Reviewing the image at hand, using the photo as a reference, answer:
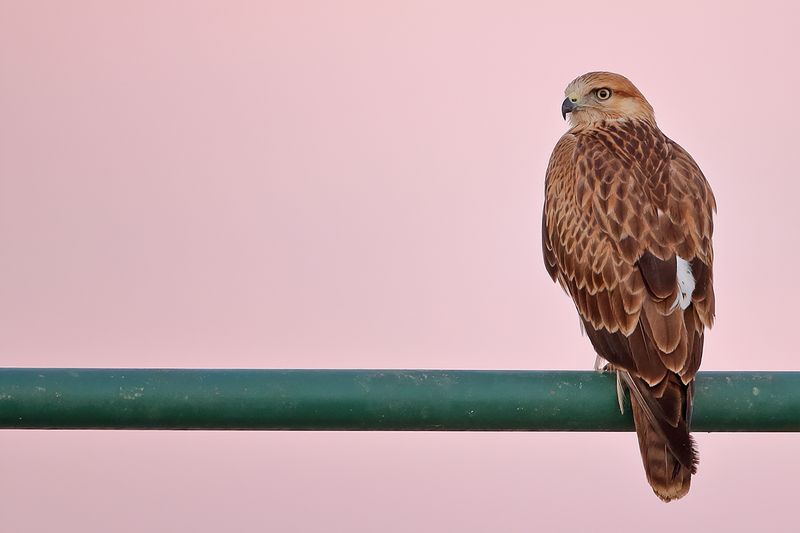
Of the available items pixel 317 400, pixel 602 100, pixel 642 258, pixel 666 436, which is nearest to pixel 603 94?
pixel 602 100

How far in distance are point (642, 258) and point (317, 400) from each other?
278 centimetres

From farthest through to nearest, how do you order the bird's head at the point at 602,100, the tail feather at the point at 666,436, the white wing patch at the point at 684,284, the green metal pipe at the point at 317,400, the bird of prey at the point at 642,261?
the bird's head at the point at 602,100
the white wing patch at the point at 684,284
the bird of prey at the point at 642,261
the tail feather at the point at 666,436
the green metal pipe at the point at 317,400

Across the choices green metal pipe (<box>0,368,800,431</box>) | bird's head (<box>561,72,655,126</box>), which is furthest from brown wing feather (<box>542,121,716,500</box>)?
green metal pipe (<box>0,368,800,431</box>)

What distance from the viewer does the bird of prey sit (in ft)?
18.1

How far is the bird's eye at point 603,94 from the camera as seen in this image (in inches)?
346

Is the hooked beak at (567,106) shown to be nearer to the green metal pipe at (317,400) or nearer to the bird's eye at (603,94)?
the bird's eye at (603,94)

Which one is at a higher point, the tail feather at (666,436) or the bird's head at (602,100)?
the bird's head at (602,100)

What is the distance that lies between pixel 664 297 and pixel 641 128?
2.28 m

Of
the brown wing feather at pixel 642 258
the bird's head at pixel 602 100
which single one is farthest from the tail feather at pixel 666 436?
the bird's head at pixel 602 100

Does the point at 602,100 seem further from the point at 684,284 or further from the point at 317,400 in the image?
A: the point at 317,400

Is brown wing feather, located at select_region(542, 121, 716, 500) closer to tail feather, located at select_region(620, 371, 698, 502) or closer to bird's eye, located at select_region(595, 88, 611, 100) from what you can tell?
tail feather, located at select_region(620, 371, 698, 502)

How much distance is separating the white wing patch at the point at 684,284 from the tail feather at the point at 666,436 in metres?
0.68

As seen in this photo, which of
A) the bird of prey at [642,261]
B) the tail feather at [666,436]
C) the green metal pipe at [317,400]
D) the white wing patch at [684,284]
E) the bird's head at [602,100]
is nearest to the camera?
the green metal pipe at [317,400]

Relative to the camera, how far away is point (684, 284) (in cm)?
634
